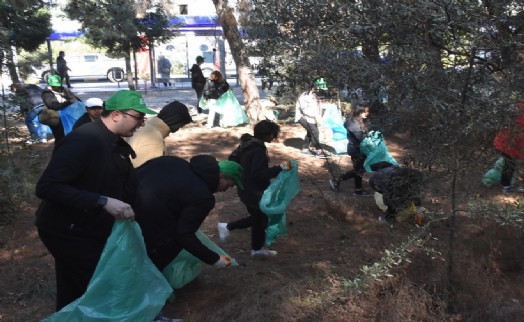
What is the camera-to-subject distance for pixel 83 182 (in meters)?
2.60

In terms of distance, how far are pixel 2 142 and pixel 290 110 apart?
9.96m

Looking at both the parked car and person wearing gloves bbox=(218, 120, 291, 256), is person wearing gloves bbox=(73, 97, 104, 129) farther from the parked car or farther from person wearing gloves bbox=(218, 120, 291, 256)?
the parked car

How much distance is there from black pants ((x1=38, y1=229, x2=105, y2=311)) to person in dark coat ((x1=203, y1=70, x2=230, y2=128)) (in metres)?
9.09

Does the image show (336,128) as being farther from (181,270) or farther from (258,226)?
(181,270)

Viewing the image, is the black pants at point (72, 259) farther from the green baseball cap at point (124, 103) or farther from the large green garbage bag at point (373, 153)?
the large green garbage bag at point (373, 153)

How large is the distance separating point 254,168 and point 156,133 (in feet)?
3.04

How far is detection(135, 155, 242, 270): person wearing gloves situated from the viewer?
3.09m

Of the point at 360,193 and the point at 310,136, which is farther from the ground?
the point at 310,136

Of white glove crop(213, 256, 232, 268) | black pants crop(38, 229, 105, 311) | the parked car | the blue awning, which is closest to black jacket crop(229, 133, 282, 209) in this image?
white glove crop(213, 256, 232, 268)

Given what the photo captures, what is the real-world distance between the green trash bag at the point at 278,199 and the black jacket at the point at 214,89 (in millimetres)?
7389

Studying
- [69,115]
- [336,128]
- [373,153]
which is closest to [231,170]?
[373,153]

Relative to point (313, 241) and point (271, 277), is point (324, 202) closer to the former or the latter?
point (313, 241)

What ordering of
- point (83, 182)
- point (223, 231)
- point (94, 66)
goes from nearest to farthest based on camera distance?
1. point (83, 182)
2. point (223, 231)
3. point (94, 66)

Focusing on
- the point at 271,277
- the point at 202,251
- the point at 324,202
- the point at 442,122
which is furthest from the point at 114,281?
the point at 324,202
